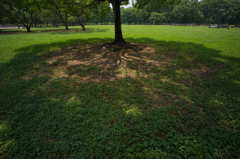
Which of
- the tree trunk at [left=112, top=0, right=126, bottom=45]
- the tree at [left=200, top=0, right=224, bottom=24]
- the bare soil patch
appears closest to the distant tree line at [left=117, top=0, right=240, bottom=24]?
the tree at [left=200, top=0, right=224, bottom=24]

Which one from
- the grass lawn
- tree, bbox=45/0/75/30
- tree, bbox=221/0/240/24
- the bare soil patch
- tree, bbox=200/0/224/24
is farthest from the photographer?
tree, bbox=200/0/224/24

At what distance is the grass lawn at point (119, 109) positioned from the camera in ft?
9.10

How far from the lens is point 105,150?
2.75 meters

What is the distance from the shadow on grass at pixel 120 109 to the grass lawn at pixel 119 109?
0.02 meters

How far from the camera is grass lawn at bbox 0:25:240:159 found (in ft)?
9.10

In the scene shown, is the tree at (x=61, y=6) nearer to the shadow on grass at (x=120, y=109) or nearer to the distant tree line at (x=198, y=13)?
the shadow on grass at (x=120, y=109)

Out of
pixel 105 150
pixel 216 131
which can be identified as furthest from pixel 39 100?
pixel 216 131

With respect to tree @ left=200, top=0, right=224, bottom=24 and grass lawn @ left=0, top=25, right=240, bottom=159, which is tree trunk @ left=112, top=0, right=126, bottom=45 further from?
tree @ left=200, top=0, right=224, bottom=24

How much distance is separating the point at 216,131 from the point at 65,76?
6341mm

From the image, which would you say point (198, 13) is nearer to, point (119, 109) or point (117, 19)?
point (117, 19)

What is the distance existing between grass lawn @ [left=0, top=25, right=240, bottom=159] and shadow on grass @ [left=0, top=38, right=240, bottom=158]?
0.02m

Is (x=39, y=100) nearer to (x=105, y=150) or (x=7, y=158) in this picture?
(x=7, y=158)

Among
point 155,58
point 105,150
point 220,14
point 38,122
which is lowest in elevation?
point 105,150

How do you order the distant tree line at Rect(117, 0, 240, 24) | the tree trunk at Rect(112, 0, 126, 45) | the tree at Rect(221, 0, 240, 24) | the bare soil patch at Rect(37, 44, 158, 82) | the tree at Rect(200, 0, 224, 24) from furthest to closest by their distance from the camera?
the tree at Rect(200, 0, 224, 24), the distant tree line at Rect(117, 0, 240, 24), the tree at Rect(221, 0, 240, 24), the tree trunk at Rect(112, 0, 126, 45), the bare soil patch at Rect(37, 44, 158, 82)
